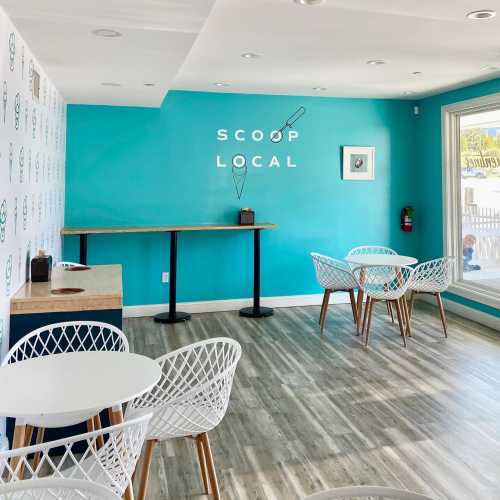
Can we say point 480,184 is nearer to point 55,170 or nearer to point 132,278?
point 132,278

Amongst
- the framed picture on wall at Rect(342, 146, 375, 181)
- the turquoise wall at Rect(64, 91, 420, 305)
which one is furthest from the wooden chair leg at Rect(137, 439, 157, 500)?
the framed picture on wall at Rect(342, 146, 375, 181)

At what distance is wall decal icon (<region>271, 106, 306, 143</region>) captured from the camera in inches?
236

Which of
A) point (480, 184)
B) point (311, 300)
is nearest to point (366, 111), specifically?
point (480, 184)

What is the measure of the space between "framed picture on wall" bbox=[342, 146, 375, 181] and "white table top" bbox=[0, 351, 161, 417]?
4675 mm

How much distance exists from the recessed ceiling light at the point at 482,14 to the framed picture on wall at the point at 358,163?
3022 mm

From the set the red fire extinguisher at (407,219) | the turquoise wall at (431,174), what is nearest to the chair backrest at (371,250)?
the red fire extinguisher at (407,219)

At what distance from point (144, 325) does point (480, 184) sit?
13.0 feet

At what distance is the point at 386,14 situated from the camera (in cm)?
316

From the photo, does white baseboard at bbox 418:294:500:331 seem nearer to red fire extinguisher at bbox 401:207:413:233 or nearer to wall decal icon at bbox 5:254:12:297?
red fire extinguisher at bbox 401:207:413:233

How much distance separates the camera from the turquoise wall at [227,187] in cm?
552

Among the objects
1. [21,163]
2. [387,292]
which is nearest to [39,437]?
[21,163]

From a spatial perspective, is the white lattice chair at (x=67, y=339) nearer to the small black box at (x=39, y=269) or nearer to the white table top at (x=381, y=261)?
the small black box at (x=39, y=269)

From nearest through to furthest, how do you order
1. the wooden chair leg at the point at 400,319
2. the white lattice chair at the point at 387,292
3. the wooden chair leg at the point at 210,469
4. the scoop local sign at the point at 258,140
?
the wooden chair leg at the point at 210,469 < the wooden chair leg at the point at 400,319 < the white lattice chair at the point at 387,292 < the scoop local sign at the point at 258,140

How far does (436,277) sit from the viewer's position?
201 inches
